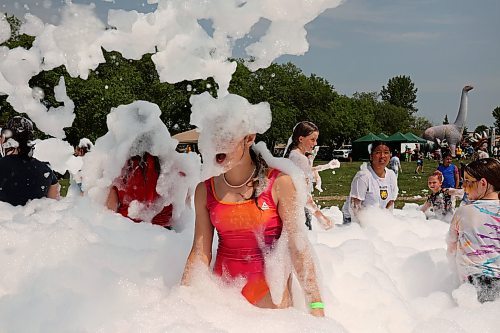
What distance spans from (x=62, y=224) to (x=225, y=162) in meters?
1.36

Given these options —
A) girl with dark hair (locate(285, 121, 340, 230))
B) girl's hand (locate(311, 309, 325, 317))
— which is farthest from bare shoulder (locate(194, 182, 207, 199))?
girl with dark hair (locate(285, 121, 340, 230))

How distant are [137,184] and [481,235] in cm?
227

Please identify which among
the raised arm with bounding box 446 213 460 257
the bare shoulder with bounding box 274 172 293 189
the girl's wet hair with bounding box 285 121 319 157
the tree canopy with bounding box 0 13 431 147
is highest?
the bare shoulder with bounding box 274 172 293 189

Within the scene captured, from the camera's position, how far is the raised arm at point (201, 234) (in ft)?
8.88

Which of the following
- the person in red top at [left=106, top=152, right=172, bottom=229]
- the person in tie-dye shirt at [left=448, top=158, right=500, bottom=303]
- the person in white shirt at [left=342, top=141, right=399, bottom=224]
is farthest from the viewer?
the person in white shirt at [left=342, top=141, right=399, bottom=224]

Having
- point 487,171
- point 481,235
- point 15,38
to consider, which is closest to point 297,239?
point 481,235

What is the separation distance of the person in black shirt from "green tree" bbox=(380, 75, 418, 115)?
112577 mm

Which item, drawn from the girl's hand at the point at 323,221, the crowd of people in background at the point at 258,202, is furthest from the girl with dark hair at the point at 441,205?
the girl's hand at the point at 323,221

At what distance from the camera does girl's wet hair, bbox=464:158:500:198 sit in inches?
144

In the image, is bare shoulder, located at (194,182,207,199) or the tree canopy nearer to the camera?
bare shoulder, located at (194,182,207,199)

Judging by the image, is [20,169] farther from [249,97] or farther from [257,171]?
[249,97]

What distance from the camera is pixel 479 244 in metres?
3.52

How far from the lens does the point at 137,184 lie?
13.4ft

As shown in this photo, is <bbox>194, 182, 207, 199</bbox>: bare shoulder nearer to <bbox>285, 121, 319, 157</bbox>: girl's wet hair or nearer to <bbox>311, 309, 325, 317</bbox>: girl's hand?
<bbox>311, 309, 325, 317</bbox>: girl's hand
